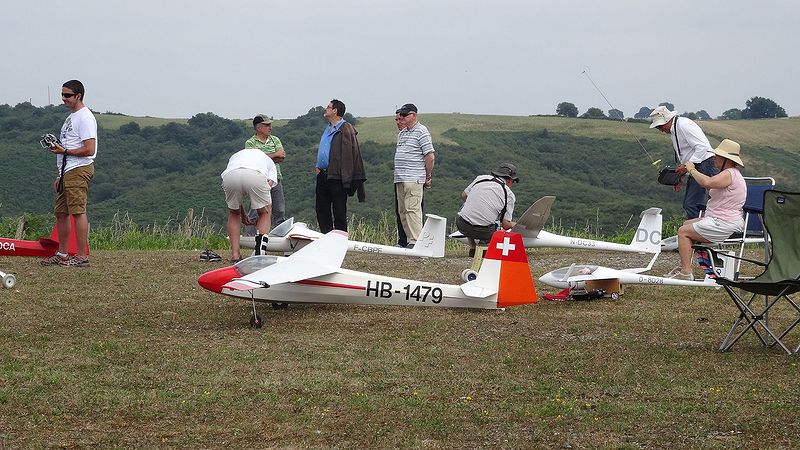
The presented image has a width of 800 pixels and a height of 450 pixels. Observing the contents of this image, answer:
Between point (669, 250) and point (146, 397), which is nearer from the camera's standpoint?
point (146, 397)

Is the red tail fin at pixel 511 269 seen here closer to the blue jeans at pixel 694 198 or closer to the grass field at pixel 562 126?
the blue jeans at pixel 694 198

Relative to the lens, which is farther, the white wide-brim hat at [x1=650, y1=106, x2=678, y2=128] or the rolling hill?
the rolling hill

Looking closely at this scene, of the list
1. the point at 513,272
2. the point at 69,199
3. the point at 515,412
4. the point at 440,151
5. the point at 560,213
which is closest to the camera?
the point at 515,412

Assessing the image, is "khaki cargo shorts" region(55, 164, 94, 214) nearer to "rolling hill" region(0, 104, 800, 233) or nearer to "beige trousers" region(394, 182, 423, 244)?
"beige trousers" region(394, 182, 423, 244)

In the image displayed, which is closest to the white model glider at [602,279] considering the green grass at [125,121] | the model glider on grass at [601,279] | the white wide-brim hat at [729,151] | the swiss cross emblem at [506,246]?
the model glider on grass at [601,279]

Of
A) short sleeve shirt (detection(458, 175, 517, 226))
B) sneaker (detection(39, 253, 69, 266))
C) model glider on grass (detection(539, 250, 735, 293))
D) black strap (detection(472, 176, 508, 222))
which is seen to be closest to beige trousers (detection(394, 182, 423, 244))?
short sleeve shirt (detection(458, 175, 517, 226))

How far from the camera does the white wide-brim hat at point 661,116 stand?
10.9 m

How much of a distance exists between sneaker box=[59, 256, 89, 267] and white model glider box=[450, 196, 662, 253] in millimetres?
4464

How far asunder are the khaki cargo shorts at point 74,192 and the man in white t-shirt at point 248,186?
1.48 meters

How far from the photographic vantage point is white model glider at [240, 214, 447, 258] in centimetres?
1212

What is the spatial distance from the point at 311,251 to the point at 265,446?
12.7ft

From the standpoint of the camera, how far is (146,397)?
606cm

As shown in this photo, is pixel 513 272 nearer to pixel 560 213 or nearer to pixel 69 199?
pixel 69 199

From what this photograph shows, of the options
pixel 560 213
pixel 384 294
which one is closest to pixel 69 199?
pixel 384 294
